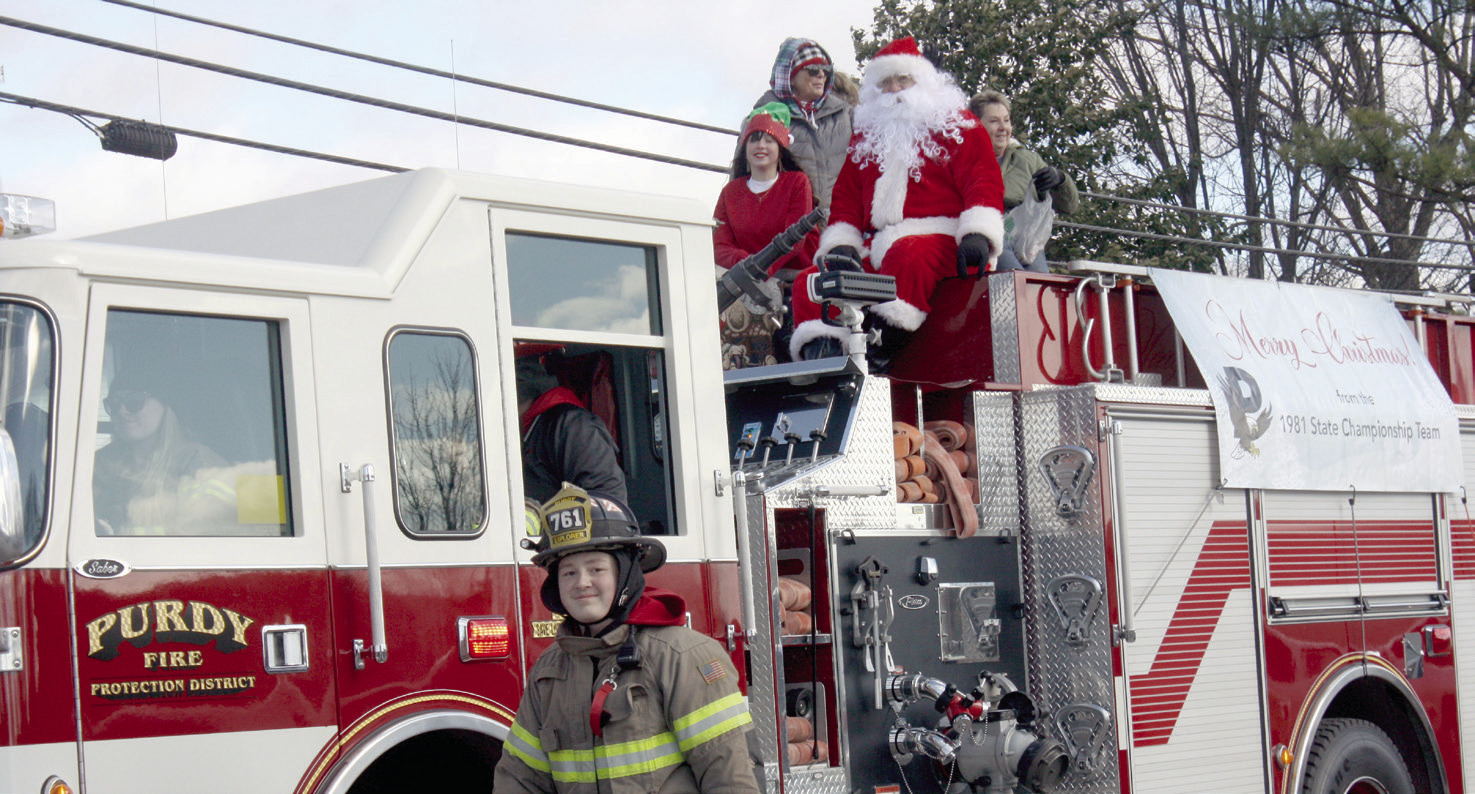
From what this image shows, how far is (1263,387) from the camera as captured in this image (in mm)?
7133

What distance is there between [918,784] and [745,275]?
244 cm

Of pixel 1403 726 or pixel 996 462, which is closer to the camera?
pixel 996 462

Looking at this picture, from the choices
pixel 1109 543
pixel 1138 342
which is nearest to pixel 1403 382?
pixel 1138 342

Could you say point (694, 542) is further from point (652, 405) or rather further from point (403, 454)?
point (403, 454)

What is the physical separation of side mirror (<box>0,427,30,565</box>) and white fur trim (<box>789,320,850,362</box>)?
3523mm

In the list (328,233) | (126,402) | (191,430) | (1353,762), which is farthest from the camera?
(1353,762)

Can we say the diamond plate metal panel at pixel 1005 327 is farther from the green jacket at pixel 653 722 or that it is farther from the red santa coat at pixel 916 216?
the green jacket at pixel 653 722

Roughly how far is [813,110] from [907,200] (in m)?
1.39

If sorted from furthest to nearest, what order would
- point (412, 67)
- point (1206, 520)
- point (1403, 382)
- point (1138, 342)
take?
point (412, 67) → point (1403, 382) → point (1138, 342) → point (1206, 520)

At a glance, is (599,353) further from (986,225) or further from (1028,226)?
(1028,226)

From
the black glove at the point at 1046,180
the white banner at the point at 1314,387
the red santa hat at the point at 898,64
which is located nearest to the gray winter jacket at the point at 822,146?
the red santa hat at the point at 898,64

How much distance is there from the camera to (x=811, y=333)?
22.0ft

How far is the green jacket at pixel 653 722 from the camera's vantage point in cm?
345

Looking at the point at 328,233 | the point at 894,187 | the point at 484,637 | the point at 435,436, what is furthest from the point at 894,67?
the point at 484,637
